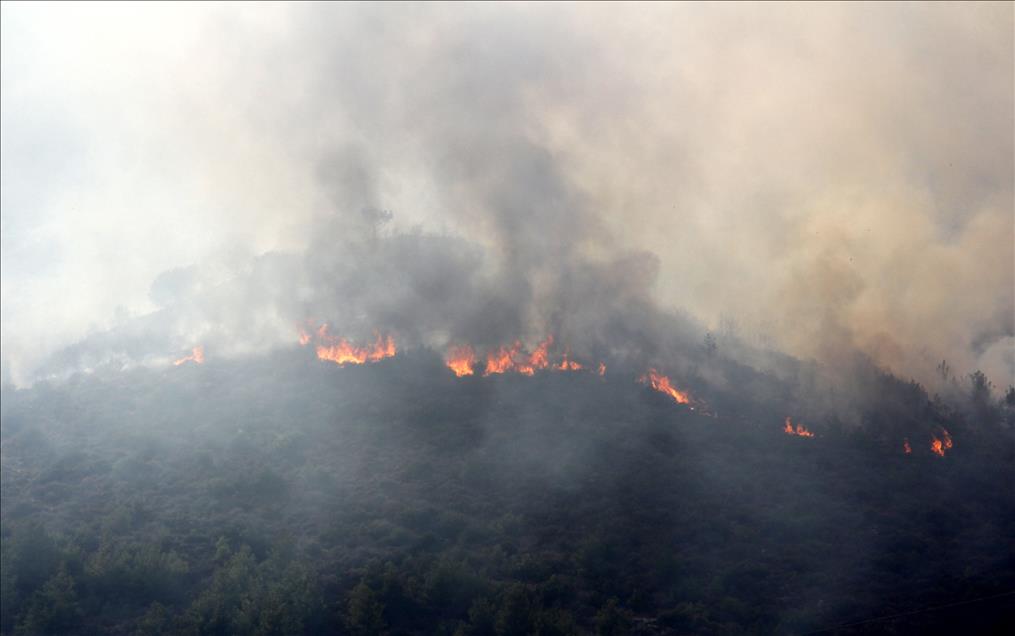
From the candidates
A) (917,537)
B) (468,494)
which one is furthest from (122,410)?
(917,537)

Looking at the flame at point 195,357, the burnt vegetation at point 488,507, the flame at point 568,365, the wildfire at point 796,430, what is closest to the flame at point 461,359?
the burnt vegetation at point 488,507

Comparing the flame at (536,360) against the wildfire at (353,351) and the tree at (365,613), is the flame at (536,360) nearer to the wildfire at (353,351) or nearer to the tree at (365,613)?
the wildfire at (353,351)

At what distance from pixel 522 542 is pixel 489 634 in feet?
27.1

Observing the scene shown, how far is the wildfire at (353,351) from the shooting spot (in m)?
72.3

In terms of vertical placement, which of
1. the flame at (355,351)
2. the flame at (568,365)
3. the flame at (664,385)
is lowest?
the flame at (664,385)

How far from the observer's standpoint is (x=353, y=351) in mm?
72625

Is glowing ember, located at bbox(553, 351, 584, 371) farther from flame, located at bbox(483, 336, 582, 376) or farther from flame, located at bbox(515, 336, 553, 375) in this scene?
flame, located at bbox(515, 336, 553, 375)

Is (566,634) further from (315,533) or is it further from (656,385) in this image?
(656,385)

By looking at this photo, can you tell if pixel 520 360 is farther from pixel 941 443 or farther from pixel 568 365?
pixel 941 443

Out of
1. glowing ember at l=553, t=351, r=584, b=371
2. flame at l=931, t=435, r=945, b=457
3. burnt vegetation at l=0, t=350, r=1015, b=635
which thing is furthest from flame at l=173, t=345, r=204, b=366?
flame at l=931, t=435, r=945, b=457

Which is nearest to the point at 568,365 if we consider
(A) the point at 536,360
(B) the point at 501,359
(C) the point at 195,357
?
(A) the point at 536,360

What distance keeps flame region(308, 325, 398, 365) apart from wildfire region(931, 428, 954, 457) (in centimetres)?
4222

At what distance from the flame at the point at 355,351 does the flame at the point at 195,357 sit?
12419 millimetres

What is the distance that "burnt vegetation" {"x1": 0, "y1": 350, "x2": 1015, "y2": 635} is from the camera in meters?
43.8
